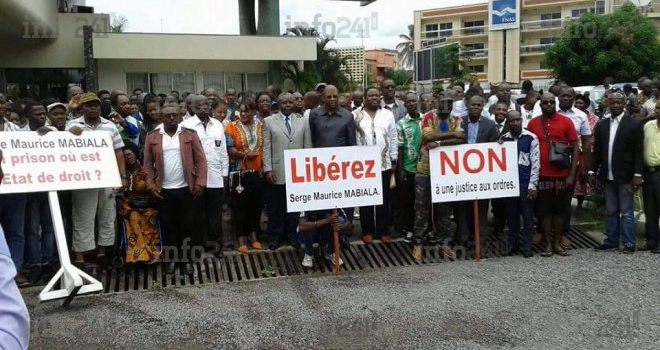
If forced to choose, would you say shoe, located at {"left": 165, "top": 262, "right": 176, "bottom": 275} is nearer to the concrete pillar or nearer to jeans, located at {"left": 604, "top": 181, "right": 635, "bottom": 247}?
jeans, located at {"left": 604, "top": 181, "right": 635, "bottom": 247}

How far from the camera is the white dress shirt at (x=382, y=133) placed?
718 centimetres

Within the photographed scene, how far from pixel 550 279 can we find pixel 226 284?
11.3 ft

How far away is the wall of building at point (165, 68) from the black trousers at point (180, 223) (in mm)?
18145

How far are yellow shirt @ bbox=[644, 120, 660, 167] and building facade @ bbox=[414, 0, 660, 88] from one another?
47190mm

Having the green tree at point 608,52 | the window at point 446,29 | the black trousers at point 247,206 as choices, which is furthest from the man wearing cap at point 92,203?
the window at point 446,29

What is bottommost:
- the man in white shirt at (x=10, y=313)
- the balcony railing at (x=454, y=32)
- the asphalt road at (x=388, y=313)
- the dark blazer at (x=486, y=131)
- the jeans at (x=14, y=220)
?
the asphalt road at (x=388, y=313)

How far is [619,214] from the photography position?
23.8 ft

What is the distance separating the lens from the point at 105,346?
4500mm

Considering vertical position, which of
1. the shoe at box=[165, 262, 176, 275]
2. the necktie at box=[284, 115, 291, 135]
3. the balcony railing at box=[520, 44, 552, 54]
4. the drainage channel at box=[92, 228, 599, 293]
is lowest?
the drainage channel at box=[92, 228, 599, 293]

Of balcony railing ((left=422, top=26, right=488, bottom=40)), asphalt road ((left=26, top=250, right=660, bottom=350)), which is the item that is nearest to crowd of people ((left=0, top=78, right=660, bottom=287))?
asphalt road ((left=26, top=250, right=660, bottom=350))

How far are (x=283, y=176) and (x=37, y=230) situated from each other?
109 inches

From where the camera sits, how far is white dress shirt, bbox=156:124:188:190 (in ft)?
20.5

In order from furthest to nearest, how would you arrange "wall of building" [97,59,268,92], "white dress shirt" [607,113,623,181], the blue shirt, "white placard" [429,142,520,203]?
"wall of building" [97,59,268,92]
"white dress shirt" [607,113,623,181]
"white placard" [429,142,520,203]
the blue shirt

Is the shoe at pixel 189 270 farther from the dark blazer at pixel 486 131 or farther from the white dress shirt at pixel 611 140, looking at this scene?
the white dress shirt at pixel 611 140
